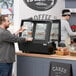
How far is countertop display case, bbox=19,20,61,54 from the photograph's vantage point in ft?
11.1

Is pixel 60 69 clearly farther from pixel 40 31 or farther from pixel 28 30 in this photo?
pixel 28 30

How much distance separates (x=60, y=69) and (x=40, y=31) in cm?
65

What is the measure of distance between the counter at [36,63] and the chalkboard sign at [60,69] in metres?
0.07

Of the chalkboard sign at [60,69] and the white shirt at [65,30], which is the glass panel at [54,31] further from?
the white shirt at [65,30]

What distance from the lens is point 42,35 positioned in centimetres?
342

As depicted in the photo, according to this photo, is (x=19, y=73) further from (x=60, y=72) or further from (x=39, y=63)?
(x=60, y=72)

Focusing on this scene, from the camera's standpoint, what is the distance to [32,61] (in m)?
3.49

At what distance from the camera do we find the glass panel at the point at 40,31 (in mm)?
3421

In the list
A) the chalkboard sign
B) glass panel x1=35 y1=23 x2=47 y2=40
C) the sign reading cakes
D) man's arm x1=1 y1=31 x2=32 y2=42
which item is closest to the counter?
the chalkboard sign

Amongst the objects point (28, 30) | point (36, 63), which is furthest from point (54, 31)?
point (36, 63)

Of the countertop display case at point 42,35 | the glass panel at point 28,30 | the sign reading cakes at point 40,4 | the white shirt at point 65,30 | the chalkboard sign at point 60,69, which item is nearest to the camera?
the chalkboard sign at point 60,69

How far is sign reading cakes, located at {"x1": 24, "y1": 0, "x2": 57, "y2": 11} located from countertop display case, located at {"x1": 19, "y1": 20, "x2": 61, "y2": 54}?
969mm

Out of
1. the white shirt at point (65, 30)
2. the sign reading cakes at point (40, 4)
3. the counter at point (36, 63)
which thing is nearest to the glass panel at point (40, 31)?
the counter at point (36, 63)

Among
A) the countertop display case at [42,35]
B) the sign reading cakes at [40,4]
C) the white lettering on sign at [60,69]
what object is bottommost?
the white lettering on sign at [60,69]
